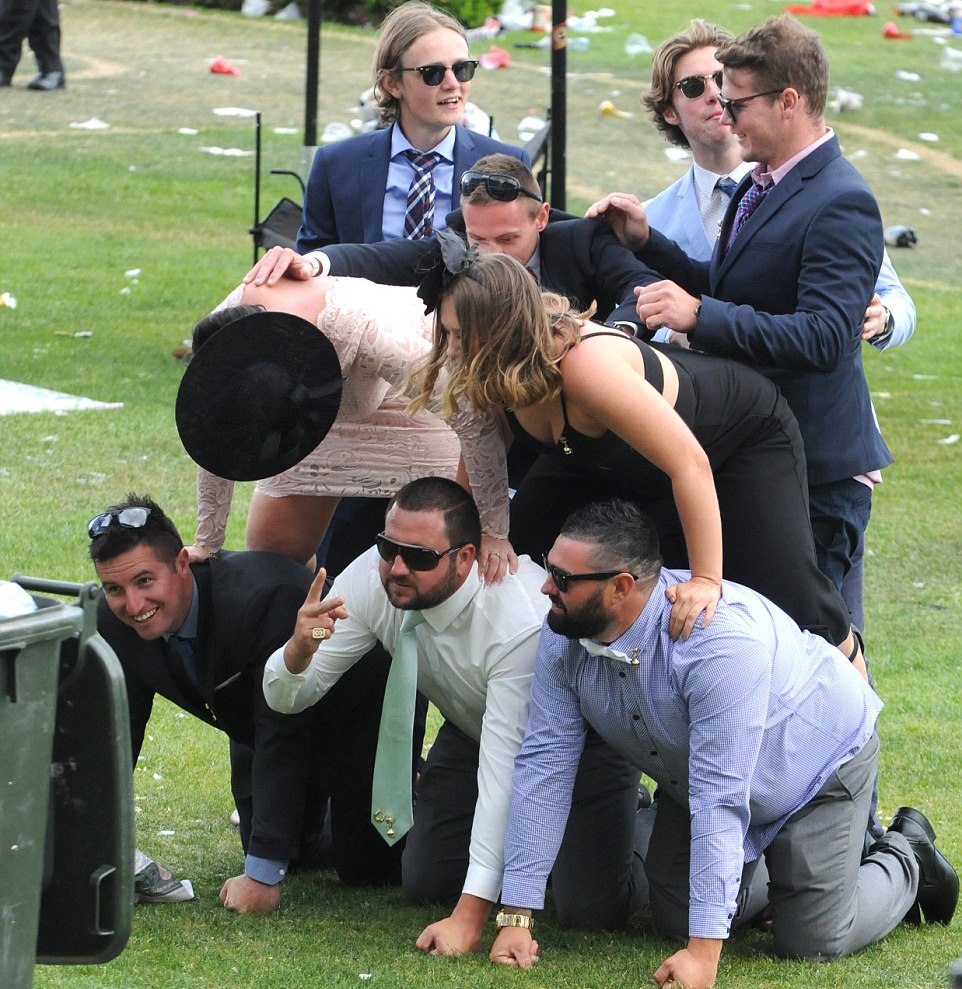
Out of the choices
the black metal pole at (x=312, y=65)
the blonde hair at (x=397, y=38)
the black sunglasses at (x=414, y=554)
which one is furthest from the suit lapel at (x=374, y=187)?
the black metal pole at (x=312, y=65)

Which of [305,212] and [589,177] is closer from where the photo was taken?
[305,212]

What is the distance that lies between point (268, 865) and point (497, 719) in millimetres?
661

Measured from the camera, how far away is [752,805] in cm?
385

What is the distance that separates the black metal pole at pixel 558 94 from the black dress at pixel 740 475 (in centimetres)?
489

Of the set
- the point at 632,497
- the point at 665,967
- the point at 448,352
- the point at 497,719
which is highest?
the point at 448,352

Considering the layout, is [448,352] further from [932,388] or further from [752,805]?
[932,388]

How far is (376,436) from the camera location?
4504 millimetres

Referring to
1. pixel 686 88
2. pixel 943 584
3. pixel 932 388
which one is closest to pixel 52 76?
pixel 932 388

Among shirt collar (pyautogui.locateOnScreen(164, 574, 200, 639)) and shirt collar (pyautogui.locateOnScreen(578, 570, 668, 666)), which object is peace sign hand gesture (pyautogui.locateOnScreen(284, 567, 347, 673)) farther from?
shirt collar (pyautogui.locateOnScreen(578, 570, 668, 666))

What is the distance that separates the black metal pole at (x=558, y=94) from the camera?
841cm

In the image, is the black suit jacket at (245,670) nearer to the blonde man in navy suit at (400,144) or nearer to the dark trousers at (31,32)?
the blonde man in navy suit at (400,144)

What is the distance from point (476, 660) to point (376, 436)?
0.80m

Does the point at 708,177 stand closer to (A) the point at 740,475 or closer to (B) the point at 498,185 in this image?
(B) the point at 498,185

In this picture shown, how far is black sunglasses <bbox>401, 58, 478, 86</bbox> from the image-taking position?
4.84m
